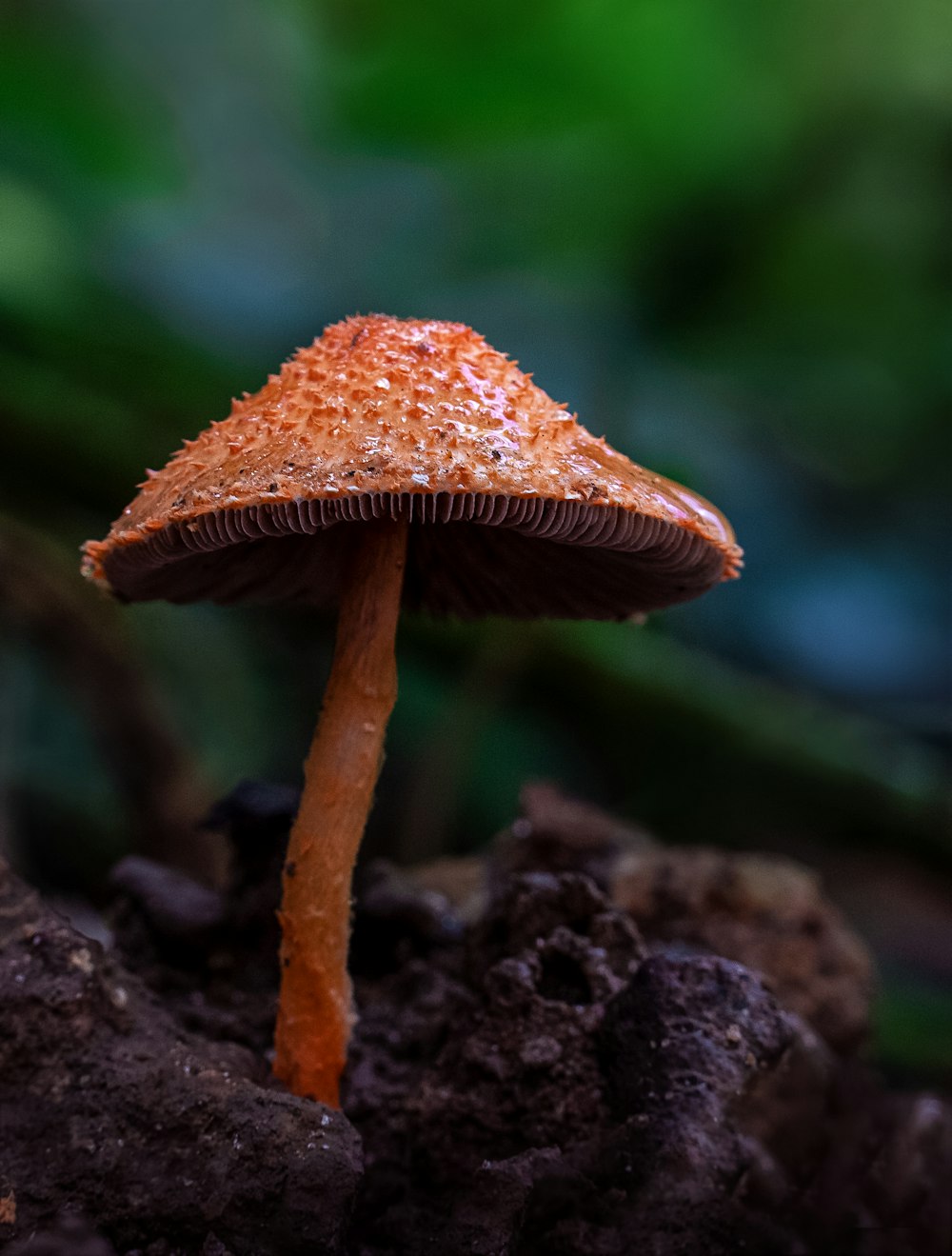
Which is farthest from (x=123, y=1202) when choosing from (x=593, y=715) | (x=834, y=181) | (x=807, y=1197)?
(x=834, y=181)

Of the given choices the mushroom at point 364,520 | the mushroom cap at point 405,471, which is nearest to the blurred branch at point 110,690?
the mushroom at point 364,520

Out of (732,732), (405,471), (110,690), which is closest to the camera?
(405,471)

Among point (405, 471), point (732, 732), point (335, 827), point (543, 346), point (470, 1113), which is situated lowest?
point (470, 1113)

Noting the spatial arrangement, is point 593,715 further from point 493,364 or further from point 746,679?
point 493,364

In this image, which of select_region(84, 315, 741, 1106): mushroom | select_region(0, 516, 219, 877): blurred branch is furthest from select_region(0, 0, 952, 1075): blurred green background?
select_region(84, 315, 741, 1106): mushroom

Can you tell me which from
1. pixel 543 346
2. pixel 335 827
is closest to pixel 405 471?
pixel 335 827

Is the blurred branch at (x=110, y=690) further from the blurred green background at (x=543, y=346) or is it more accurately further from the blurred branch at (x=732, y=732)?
the blurred branch at (x=732, y=732)

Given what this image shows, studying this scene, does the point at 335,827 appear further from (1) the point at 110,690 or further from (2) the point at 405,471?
(1) the point at 110,690
